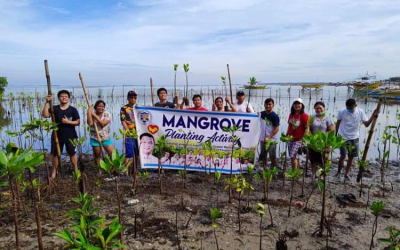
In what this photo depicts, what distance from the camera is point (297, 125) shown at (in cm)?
555

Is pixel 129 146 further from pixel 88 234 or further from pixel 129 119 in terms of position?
pixel 88 234

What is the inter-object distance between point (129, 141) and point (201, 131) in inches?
62.5

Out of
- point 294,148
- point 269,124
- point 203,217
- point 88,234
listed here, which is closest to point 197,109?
Answer: point 269,124

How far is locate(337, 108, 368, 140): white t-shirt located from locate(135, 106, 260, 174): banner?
6.69ft

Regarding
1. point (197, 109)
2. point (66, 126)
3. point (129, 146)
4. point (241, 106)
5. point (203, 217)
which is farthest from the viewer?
point (241, 106)

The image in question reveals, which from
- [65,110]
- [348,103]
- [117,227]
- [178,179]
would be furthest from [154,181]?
[348,103]

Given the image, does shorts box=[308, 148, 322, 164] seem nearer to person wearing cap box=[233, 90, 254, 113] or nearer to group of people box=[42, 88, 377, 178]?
group of people box=[42, 88, 377, 178]

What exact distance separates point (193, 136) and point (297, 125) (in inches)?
88.7

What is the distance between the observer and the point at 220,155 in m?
5.88

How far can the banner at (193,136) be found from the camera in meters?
5.74

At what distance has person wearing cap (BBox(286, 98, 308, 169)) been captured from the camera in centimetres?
551

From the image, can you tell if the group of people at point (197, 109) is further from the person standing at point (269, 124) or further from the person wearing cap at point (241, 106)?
the person wearing cap at point (241, 106)

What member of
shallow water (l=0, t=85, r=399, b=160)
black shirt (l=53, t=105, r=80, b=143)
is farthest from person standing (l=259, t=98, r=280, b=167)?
black shirt (l=53, t=105, r=80, b=143)

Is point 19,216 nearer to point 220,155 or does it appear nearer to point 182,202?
point 182,202
